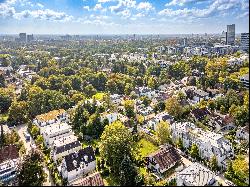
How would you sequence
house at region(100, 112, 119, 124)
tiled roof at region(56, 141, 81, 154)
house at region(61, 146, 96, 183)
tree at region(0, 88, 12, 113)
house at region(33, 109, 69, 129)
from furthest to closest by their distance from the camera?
tree at region(0, 88, 12, 113) → house at region(33, 109, 69, 129) → house at region(100, 112, 119, 124) → tiled roof at region(56, 141, 81, 154) → house at region(61, 146, 96, 183)

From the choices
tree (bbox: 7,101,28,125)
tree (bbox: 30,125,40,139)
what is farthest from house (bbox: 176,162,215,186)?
tree (bbox: 7,101,28,125)

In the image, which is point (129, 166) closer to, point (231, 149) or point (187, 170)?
point (187, 170)

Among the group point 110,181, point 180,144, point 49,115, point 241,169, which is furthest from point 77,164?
point 49,115

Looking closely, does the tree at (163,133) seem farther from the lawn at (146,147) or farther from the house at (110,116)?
the house at (110,116)

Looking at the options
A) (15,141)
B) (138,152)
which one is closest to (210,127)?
(138,152)

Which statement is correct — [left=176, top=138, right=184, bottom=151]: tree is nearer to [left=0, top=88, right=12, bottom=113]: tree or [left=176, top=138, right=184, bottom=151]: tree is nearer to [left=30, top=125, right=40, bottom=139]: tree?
[left=30, top=125, right=40, bottom=139]: tree

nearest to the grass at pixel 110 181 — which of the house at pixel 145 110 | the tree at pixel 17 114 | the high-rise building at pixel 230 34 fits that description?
the house at pixel 145 110

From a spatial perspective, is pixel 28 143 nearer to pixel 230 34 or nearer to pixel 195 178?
pixel 195 178
